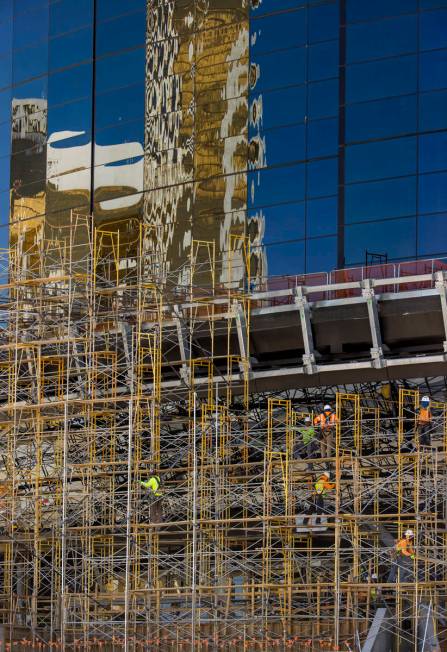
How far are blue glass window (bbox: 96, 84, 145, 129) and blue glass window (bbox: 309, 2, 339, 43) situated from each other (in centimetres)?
824

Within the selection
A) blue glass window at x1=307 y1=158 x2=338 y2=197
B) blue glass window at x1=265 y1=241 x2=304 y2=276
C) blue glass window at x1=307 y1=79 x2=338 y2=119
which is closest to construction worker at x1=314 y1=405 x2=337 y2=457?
blue glass window at x1=265 y1=241 x2=304 y2=276

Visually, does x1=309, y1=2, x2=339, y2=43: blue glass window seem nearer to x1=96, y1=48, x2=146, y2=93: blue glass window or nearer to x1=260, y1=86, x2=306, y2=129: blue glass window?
x1=260, y1=86, x2=306, y2=129: blue glass window

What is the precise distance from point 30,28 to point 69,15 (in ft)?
8.70

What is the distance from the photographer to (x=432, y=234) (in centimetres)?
5253

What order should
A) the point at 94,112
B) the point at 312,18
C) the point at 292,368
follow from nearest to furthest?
1. the point at 292,368
2. the point at 312,18
3. the point at 94,112

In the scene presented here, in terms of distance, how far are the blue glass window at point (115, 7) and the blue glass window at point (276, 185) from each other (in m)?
9.67

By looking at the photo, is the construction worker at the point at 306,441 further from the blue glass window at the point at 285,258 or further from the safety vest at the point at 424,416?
the blue glass window at the point at 285,258

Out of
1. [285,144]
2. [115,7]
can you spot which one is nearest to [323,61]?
[285,144]

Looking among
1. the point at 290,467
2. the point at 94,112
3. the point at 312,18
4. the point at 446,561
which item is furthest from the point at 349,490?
the point at 94,112

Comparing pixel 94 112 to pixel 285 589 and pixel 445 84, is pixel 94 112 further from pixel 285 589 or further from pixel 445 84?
pixel 285 589

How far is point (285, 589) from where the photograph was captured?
1938 inches

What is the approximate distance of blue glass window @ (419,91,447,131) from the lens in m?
52.5

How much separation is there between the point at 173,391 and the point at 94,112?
1355 centimetres

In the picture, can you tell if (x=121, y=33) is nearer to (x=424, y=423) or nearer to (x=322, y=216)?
(x=322, y=216)
